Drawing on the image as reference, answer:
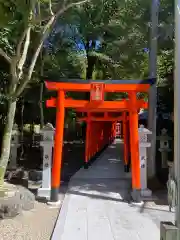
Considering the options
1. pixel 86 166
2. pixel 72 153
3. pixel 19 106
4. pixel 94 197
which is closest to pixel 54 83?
pixel 94 197

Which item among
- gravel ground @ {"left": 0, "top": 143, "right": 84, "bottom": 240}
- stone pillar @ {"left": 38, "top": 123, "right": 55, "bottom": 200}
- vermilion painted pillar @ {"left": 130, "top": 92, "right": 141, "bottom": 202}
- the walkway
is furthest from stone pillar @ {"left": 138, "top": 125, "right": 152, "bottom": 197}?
gravel ground @ {"left": 0, "top": 143, "right": 84, "bottom": 240}

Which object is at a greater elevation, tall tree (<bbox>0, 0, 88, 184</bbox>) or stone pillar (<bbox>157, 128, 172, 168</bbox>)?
tall tree (<bbox>0, 0, 88, 184</bbox>)

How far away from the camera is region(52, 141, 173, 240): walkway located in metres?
Answer: 5.82

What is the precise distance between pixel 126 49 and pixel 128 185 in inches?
236

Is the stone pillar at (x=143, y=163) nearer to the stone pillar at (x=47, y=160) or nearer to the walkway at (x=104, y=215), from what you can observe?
the walkway at (x=104, y=215)

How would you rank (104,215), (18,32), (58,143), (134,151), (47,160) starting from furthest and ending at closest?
(47,160) < (134,151) < (58,143) < (18,32) < (104,215)

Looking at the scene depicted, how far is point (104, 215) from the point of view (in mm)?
7020

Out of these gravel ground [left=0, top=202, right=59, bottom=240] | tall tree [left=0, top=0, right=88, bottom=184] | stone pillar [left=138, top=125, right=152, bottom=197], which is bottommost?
gravel ground [left=0, top=202, right=59, bottom=240]

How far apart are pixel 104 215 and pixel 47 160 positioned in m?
2.48

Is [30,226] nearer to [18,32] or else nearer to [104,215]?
[104,215]

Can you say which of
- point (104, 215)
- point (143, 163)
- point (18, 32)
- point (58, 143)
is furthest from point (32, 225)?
point (18, 32)

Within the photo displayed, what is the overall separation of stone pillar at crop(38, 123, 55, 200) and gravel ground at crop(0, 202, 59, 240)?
3.60ft

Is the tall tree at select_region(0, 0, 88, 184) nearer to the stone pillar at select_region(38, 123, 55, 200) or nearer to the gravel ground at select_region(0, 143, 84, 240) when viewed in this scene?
the gravel ground at select_region(0, 143, 84, 240)

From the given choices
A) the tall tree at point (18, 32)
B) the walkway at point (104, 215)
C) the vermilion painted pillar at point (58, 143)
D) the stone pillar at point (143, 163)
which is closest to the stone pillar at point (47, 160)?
the vermilion painted pillar at point (58, 143)
